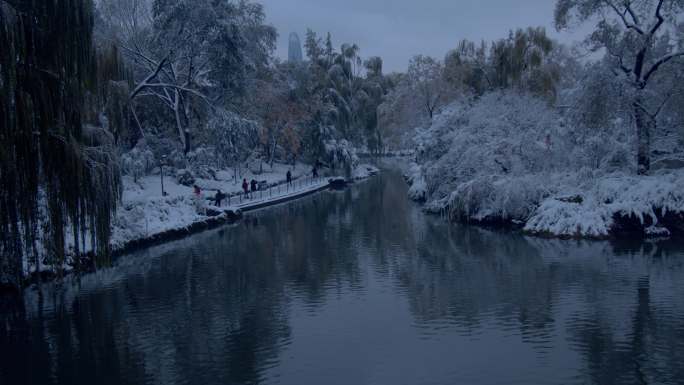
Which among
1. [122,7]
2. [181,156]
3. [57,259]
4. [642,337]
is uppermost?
[122,7]

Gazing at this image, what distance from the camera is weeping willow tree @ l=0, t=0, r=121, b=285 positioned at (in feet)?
38.2

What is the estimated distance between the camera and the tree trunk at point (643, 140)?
2746cm

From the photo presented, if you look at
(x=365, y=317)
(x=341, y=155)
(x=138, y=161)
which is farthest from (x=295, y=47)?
(x=365, y=317)

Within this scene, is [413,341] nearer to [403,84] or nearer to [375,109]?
[403,84]

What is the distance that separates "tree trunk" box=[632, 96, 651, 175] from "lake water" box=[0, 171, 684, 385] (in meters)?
5.43

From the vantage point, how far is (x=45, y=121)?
40.6 feet

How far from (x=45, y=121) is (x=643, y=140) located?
2636 centimetres

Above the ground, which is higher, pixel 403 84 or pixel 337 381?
pixel 403 84

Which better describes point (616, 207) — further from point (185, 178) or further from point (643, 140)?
point (185, 178)

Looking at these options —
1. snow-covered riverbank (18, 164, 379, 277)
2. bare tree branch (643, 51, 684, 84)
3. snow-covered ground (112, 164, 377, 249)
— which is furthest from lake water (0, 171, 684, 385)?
bare tree branch (643, 51, 684, 84)

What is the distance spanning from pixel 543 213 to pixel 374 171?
47315 millimetres

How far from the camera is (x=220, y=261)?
76.4 ft

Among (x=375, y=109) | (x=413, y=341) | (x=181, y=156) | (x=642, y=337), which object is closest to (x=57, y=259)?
(x=413, y=341)

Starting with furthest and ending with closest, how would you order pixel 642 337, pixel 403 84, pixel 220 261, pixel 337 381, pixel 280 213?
1. pixel 403 84
2. pixel 280 213
3. pixel 220 261
4. pixel 642 337
5. pixel 337 381
